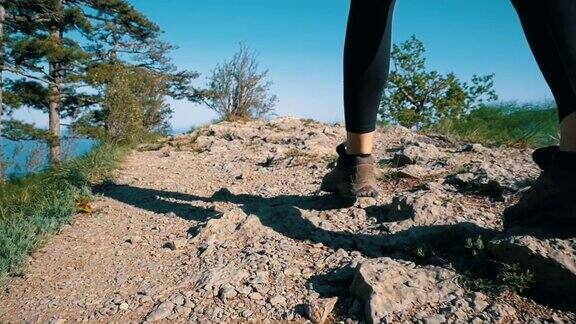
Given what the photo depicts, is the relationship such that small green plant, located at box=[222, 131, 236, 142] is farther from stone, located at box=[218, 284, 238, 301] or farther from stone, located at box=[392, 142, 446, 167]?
stone, located at box=[218, 284, 238, 301]

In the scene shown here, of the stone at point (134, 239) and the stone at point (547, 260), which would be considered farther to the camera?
the stone at point (134, 239)

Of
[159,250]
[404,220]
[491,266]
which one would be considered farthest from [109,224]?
[491,266]

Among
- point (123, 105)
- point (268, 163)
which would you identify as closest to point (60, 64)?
point (123, 105)

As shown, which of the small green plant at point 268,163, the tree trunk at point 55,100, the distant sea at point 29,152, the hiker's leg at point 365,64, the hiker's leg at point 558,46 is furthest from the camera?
the tree trunk at point 55,100

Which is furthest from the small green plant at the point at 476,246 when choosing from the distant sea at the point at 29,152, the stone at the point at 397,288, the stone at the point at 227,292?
the distant sea at the point at 29,152

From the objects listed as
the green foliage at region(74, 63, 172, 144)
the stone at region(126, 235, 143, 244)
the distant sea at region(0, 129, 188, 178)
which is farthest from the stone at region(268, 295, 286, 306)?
the distant sea at region(0, 129, 188, 178)

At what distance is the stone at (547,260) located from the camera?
3.05 ft

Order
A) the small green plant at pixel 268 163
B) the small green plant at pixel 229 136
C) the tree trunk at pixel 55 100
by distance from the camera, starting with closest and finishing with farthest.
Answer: the small green plant at pixel 268 163, the small green plant at pixel 229 136, the tree trunk at pixel 55 100

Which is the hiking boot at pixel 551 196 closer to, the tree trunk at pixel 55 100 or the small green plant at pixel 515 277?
the small green plant at pixel 515 277

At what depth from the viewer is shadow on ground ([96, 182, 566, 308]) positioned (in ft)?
3.67

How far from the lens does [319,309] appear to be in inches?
40.0

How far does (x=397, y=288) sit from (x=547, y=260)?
1.24ft

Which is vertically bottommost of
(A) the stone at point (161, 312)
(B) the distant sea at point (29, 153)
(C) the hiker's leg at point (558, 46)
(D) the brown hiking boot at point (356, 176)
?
(B) the distant sea at point (29, 153)

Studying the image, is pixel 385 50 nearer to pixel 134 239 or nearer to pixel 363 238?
pixel 363 238
